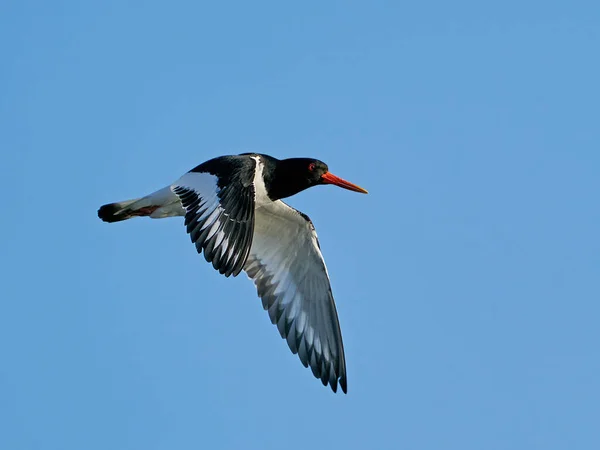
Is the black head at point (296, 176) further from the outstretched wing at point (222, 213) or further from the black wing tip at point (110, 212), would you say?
the black wing tip at point (110, 212)

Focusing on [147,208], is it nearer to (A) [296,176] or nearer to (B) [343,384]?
(A) [296,176]

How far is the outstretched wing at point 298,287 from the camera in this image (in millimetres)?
14430

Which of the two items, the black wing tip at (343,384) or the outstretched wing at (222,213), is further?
the black wing tip at (343,384)

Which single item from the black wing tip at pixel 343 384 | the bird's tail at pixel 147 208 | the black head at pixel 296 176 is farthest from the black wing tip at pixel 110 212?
the black wing tip at pixel 343 384

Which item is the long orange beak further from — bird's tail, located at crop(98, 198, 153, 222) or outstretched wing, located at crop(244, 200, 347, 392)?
bird's tail, located at crop(98, 198, 153, 222)

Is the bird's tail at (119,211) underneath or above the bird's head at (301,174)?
underneath

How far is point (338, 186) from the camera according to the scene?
50.4ft

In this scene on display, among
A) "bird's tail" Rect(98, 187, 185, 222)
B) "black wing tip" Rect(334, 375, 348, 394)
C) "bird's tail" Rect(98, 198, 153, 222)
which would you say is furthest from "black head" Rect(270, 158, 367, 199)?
"black wing tip" Rect(334, 375, 348, 394)

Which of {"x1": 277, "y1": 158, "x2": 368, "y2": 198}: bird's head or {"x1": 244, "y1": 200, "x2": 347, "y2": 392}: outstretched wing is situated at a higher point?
{"x1": 277, "y1": 158, "x2": 368, "y2": 198}: bird's head

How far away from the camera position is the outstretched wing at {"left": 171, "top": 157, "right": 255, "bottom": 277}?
39.3ft

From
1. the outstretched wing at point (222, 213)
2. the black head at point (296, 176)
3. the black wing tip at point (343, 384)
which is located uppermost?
the black head at point (296, 176)

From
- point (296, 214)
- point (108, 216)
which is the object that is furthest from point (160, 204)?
point (296, 214)

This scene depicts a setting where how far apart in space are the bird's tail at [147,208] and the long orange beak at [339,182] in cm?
210

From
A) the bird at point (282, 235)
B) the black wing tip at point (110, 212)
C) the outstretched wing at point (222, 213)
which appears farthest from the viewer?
the black wing tip at point (110, 212)
